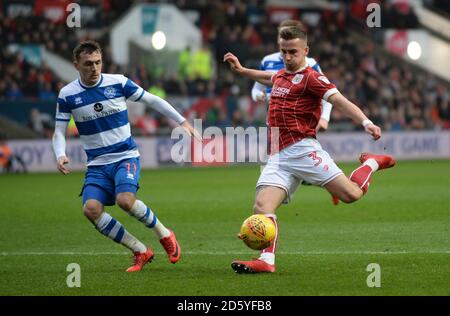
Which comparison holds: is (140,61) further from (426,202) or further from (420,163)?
(426,202)

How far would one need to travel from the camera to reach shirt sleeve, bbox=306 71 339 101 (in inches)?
352

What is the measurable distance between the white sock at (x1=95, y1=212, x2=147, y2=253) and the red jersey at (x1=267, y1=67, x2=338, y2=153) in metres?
1.71

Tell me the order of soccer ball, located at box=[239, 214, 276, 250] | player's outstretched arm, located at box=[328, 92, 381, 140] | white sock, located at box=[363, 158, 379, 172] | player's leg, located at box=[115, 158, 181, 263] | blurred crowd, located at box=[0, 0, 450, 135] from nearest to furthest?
player's outstretched arm, located at box=[328, 92, 381, 140]
soccer ball, located at box=[239, 214, 276, 250]
player's leg, located at box=[115, 158, 181, 263]
white sock, located at box=[363, 158, 379, 172]
blurred crowd, located at box=[0, 0, 450, 135]

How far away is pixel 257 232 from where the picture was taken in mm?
8742

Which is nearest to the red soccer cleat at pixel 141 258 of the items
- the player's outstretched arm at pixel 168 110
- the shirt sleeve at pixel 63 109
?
the player's outstretched arm at pixel 168 110

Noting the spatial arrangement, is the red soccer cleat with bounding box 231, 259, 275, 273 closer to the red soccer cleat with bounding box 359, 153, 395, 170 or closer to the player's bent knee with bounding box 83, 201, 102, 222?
the player's bent knee with bounding box 83, 201, 102, 222

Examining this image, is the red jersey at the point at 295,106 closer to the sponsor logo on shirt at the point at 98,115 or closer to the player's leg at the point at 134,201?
the player's leg at the point at 134,201

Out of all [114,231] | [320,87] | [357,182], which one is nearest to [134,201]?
[114,231]

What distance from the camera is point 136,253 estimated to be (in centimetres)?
945

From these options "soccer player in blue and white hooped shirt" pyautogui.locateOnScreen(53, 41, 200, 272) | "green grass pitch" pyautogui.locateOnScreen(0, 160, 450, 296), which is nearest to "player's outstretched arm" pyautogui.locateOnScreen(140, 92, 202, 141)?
"soccer player in blue and white hooped shirt" pyautogui.locateOnScreen(53, 41, 200, 272)

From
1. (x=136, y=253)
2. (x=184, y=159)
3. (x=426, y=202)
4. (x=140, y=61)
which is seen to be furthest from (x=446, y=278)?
(x=140, y=61)

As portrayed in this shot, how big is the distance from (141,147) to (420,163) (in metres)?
8.00

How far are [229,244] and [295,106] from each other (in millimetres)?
2678

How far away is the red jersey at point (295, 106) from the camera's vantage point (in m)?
9.10
